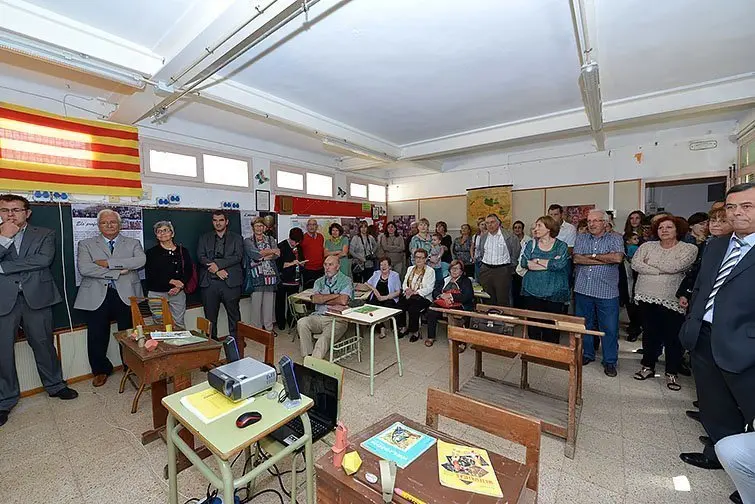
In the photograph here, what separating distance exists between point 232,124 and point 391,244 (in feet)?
11.5

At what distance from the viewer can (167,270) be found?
3775 millimetres

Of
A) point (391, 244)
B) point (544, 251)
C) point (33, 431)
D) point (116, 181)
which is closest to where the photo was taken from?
point (33, 431)

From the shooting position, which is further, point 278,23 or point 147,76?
point 147,76

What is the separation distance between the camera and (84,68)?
2.44m

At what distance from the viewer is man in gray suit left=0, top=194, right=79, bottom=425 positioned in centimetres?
277

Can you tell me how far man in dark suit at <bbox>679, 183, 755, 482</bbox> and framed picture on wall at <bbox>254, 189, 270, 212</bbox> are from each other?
5.17 meters

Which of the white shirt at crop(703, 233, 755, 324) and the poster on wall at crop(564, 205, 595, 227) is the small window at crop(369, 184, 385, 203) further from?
the white shirt at crop(703, 233, 755, 324)

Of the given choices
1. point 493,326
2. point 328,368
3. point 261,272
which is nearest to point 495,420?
point 328,368

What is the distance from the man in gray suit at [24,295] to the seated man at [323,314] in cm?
222

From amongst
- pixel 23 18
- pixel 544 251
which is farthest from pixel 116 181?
pixel 544 251

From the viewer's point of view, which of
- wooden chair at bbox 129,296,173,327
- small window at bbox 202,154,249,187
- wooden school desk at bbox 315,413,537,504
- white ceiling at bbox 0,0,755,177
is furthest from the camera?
small window at bbox 202,154,249,187

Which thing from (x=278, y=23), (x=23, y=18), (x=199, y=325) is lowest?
(x=199, y=325)

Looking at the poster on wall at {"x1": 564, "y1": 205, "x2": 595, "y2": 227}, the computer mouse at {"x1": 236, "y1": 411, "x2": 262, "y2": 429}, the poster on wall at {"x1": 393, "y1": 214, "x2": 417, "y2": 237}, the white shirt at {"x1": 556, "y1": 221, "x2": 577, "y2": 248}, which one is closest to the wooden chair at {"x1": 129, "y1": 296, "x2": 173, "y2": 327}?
the computer mouse at {"x1": 236, "y1": 411, "x2": 262, "y2": 429}

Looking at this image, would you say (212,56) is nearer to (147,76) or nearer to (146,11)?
(146,11)
